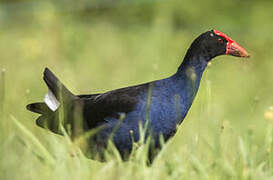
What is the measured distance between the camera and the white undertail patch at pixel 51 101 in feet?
12.8

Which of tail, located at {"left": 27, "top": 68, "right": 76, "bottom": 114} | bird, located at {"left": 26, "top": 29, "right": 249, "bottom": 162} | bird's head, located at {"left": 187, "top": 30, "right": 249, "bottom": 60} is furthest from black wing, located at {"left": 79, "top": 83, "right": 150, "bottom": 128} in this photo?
bird's head, located at {"left": 187, "top": 30, "right": 249, "bottom": 60}

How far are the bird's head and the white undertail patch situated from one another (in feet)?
2.52

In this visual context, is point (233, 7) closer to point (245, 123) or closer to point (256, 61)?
point (256, 61)

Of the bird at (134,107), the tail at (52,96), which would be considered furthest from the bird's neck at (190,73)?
the tail at (52,96)

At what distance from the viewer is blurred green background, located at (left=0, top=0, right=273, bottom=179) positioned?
2896 mm

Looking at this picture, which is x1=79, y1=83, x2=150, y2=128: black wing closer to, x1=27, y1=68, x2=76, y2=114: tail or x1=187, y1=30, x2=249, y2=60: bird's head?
x1=27, y1=68, x2=76, y2=114: tail

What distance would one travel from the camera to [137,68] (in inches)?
307

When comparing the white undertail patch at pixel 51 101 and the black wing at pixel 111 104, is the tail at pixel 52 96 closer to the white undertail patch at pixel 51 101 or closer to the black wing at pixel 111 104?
the white undertail patch at pixel 51 101

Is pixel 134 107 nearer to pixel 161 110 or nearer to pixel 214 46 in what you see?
pixel 161 110

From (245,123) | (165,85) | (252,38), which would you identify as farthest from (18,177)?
(252,38)

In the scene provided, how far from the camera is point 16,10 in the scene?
9.87 meters

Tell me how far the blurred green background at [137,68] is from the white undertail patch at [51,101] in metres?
0.24

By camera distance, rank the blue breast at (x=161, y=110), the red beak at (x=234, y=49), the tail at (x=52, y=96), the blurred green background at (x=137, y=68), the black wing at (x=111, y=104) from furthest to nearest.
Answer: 1. the red beak at (x=234, y=49)
2. the tail at (x=52, y=96)
3. the black wing at (x=111, y=104)
4. the blue breast at (x=161, y=110)
5. the blurred green background at (x=137, y=68)

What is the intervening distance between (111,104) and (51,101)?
0.34 meters
